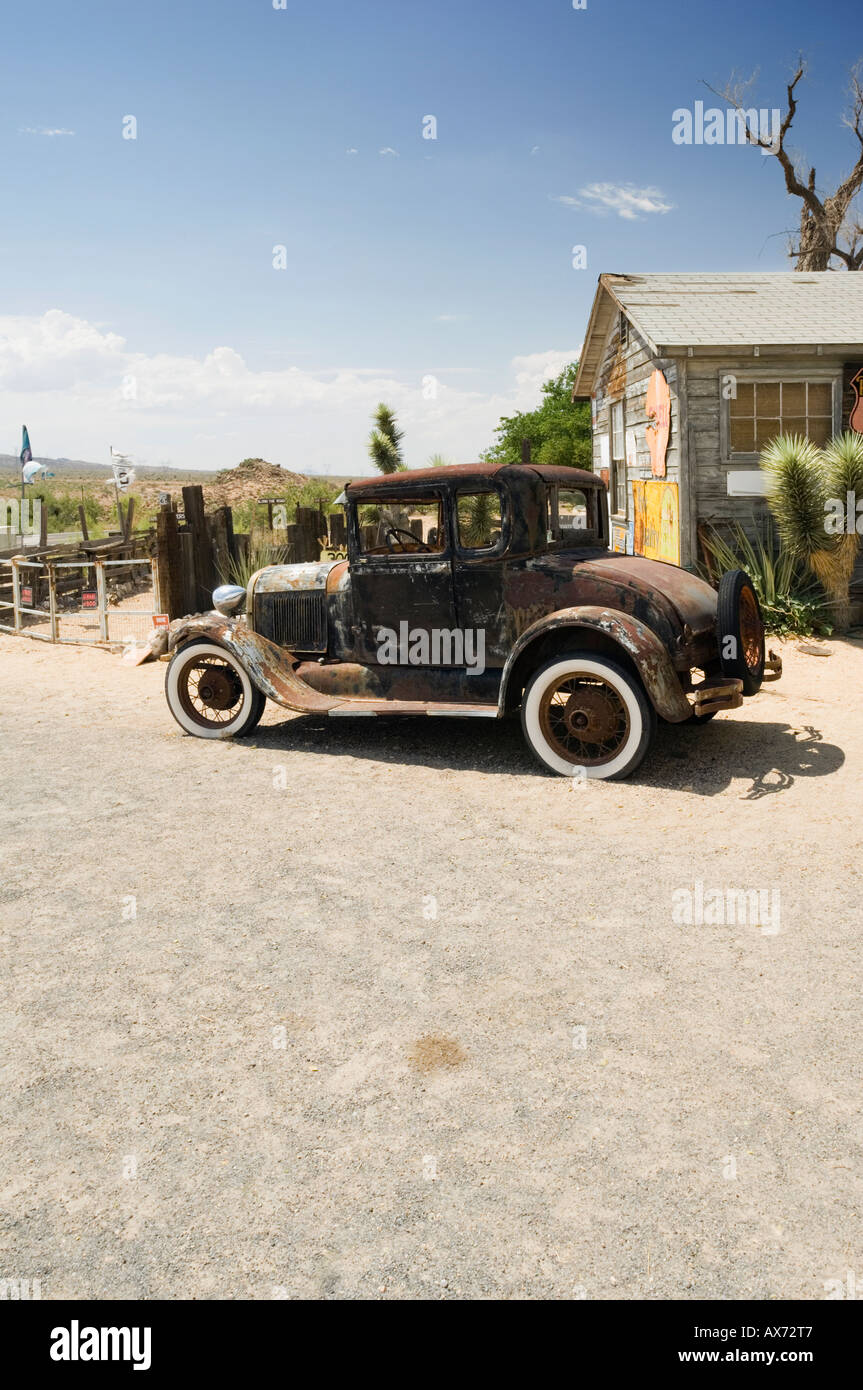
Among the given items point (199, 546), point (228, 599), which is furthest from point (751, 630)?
point (199, 546)

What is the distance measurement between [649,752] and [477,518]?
197 cm

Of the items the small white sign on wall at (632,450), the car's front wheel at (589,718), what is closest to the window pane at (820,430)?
the small white sign on wall at (632,450)

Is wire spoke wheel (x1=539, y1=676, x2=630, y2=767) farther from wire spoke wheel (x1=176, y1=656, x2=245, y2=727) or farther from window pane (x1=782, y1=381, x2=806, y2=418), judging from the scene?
window pane (x1=782, y1=381, x2=806, y2=418)

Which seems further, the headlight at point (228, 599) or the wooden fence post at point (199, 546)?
the wooden fence post at point (199, 546)

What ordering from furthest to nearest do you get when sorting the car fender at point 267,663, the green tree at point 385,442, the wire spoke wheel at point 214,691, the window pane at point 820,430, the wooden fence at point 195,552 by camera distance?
the green tree at point 385,442, the wooden fence at point 195,552, the window pane at point 820,430, the wire spoke wheel at point 214,691, the car fender at point 267,663

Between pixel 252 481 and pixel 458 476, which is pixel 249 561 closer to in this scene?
pixel 458 476

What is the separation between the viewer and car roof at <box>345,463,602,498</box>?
646cm

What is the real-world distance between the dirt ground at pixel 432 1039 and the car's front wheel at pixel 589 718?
214 mm

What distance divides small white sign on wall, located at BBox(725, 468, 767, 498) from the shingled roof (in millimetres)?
1446

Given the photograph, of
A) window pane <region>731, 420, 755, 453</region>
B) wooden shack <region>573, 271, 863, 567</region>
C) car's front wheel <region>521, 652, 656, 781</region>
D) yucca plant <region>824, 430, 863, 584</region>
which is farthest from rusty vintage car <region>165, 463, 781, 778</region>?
window pane <region>731, 420, 755, 453</region>

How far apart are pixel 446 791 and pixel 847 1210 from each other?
3.79m

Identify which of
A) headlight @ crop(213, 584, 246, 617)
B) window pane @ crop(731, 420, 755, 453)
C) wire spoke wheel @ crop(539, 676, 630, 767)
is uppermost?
window pane @ crop(731, 420, 755, 453)

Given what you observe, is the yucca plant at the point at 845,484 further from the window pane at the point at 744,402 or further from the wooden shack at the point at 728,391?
the window pane at the point at 744,402

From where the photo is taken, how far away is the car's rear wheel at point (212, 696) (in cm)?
741
